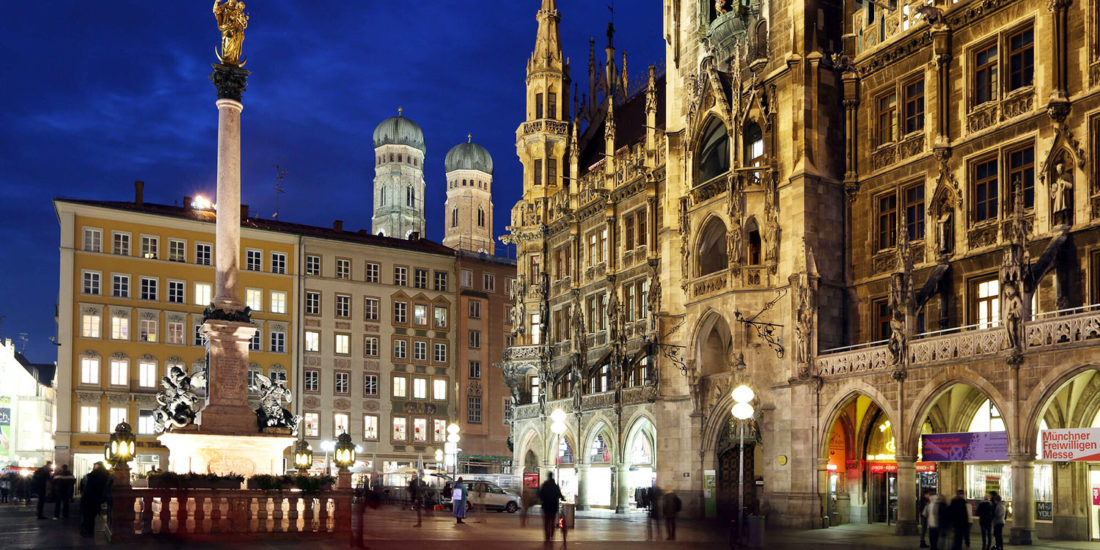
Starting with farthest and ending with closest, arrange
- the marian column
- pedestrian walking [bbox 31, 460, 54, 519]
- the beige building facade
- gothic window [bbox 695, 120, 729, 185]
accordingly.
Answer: gothic window [bbox 695, 120, 729, 185] → the marian column → pedestrian walking [bbox 31, 460, 54, 519] → the beige building facade

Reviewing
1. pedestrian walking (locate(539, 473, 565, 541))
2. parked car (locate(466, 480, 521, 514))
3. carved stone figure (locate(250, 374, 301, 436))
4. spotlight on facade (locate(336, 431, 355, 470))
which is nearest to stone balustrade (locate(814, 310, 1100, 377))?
pedestrian walking (locate(539, 473, 565, 541))

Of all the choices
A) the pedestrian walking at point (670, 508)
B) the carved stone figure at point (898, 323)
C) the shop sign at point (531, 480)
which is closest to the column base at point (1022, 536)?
the carved stone figure at point (898, 323)

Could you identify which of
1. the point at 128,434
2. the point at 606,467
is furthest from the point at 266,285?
the point at 128,434

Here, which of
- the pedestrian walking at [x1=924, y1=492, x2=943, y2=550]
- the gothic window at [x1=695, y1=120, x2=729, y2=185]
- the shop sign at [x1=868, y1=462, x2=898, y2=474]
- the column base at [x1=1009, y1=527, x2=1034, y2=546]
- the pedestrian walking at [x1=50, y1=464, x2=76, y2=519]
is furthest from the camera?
the gothic window at [x1=695, y1=120, x2=729, y2=185]

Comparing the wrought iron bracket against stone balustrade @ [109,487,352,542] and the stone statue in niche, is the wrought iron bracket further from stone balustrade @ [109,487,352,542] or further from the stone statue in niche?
stone balustrade @ [109,487,352,542]

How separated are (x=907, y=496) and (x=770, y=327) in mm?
A: 8604

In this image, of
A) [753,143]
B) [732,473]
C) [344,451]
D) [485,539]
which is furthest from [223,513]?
[753,143]

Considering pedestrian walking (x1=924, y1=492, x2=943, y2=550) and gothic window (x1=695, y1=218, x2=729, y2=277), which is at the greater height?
gothic window (x1=695, y1=218, x2=729, y2=277)

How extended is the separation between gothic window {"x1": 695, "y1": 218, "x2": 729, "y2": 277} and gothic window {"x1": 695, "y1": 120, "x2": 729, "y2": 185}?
200 centimetres

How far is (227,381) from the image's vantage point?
41.8 meters

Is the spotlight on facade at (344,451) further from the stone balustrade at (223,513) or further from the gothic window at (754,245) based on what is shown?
the gothic window at (754,245)

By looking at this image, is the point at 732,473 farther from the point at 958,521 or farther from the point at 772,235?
the point at 958,521

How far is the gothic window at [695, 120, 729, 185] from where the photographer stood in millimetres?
47562

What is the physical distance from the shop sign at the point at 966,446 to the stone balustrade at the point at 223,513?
17524 millimetres
